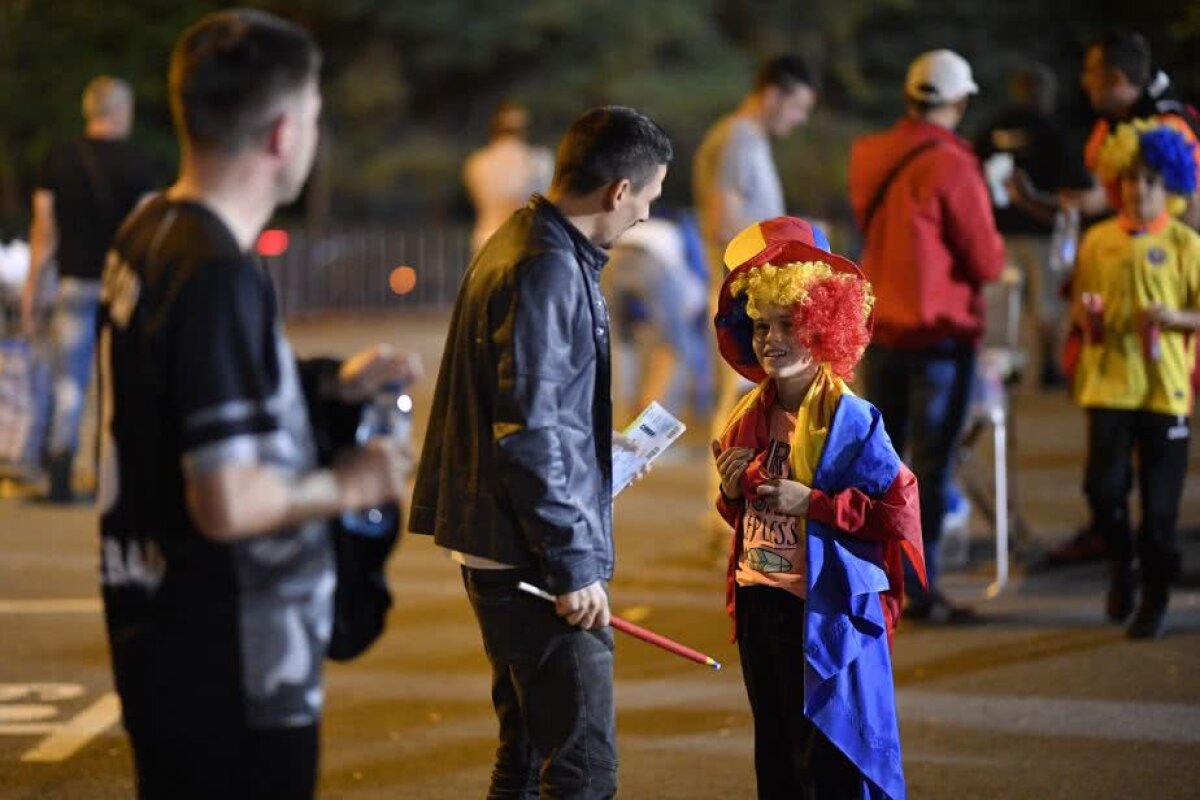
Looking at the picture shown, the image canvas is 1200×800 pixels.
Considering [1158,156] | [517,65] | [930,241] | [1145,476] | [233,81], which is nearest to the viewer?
[233,81]

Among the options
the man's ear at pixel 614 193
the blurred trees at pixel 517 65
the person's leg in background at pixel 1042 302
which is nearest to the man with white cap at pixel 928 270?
the man's ear at pixel 614 193

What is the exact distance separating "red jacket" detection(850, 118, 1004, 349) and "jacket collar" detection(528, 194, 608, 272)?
3756 mm

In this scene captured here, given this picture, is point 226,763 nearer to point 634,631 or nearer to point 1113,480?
point 634,631

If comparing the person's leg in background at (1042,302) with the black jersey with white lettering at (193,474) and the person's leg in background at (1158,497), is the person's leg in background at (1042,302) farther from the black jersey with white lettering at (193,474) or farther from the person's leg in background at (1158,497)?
the black jersey with white lettering at (193,474)

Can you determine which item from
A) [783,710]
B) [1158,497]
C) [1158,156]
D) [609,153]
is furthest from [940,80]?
[609,153]

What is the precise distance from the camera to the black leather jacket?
4.14 m

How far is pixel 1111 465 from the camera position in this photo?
7.79 meters

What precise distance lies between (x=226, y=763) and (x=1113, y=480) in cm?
526

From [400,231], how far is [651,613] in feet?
65.5

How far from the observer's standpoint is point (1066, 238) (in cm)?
862

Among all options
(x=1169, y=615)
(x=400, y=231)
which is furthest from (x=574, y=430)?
(x=400, y=231)

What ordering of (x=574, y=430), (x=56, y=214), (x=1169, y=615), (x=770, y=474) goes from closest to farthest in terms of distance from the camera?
(x=574, y=430) → (x=770, y=474) → (x=1169, y=615) → (x=56, y=214)

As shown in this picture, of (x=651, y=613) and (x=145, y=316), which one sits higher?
(x=145, y=316)

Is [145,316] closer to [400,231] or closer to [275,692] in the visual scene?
[275,692]
